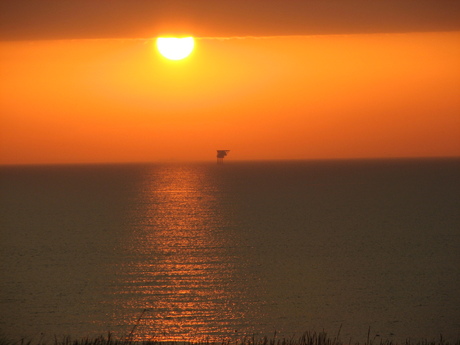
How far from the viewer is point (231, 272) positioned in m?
55.2

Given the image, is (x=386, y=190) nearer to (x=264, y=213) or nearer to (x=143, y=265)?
(x=264, y=213)

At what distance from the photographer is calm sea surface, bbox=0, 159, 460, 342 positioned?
133 feet

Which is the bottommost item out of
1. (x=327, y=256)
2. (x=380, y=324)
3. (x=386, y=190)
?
(x=380, y=324)

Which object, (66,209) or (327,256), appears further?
(66,209)

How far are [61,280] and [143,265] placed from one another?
27.7 feet

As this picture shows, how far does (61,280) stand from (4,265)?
10.00 metres

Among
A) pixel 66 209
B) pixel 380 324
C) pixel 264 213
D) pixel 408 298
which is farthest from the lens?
pixel 66 209

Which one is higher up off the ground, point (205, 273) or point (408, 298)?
point (205, 273)

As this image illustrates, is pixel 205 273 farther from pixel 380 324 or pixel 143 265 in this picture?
pixel 380 324

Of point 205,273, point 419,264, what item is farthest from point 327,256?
point 205,273

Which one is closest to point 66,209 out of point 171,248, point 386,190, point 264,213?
point 264,213

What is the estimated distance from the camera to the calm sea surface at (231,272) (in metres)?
40.6

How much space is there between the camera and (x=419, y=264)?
59531mm

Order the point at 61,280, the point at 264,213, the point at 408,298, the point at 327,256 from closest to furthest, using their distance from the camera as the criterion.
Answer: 1. the point at 408,298
2. the point at 61,280
3. the point at 327,256
4. the point at 264,213
